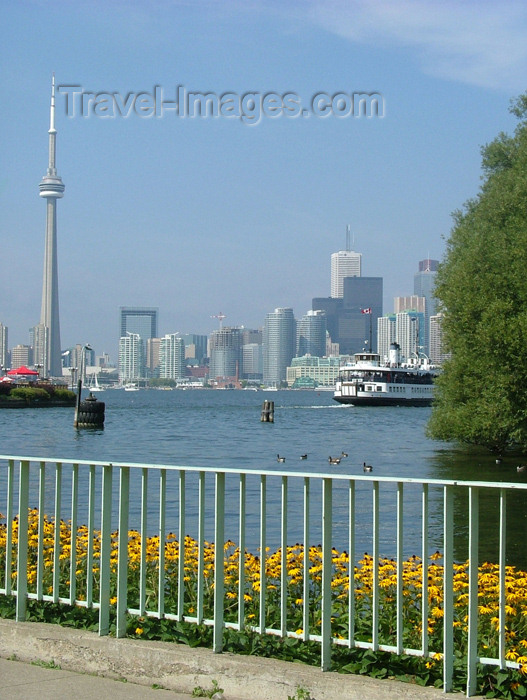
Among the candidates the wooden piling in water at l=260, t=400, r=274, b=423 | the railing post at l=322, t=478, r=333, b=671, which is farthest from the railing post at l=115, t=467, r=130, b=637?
the wooden piling in water at l=260, t=400, r=274, b=423

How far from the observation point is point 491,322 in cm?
3234

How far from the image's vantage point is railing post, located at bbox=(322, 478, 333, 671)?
612cm

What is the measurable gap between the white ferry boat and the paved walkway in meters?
135

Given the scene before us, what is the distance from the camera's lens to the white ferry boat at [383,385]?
465ft

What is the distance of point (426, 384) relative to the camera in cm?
14900

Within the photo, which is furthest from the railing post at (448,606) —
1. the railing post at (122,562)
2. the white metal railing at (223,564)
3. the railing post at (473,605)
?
the railing post at (122,562)

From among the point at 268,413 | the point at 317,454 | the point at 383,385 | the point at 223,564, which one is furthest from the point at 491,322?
the point at 383,385

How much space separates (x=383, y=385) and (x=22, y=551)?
137 metres

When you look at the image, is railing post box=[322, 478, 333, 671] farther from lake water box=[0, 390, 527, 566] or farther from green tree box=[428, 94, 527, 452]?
green tree box=[428, 94, 527, 452]

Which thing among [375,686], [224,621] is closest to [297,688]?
[375,686]

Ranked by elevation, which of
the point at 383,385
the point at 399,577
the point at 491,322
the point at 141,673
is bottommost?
the point at 383,385

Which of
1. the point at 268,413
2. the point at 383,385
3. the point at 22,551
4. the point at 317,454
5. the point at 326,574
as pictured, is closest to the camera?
the point at 326,574

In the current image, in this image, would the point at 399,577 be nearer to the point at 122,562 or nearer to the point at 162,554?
the point at 162,554

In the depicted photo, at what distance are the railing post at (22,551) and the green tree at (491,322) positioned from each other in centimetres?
2610
